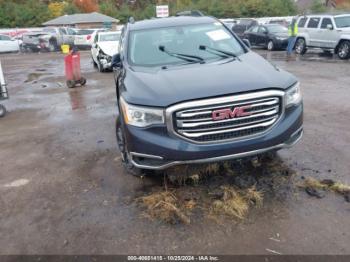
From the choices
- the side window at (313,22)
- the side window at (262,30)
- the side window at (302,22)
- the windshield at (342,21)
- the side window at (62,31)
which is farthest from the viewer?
the side window at (62,31)

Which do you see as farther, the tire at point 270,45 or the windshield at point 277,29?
the windshield at point 277,29

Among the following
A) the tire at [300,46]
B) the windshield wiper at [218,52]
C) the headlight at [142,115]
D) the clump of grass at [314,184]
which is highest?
the windshield wiper at [218,52]

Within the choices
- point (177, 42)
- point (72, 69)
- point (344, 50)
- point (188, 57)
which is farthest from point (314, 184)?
point (344, 50)

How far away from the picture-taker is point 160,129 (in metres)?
3.75

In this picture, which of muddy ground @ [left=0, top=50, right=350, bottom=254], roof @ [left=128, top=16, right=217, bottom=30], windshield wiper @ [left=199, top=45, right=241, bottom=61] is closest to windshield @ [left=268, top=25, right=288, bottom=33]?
muddy ground @ [left=0, top=50, right=350, bottom=254]

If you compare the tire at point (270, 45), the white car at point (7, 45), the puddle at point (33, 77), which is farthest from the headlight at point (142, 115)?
the white car at point (7, 45)

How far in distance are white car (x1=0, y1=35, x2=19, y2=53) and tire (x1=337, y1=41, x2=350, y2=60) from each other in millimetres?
24645

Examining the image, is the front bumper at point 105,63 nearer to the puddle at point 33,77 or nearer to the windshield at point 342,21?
the puddle at point 33,77

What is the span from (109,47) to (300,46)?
9682 millimetres

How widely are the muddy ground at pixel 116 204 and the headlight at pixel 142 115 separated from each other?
914 mm

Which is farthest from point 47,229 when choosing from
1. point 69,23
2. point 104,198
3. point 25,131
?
point 69,23

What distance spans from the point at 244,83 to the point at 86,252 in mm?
2177

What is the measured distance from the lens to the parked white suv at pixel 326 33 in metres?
16.1

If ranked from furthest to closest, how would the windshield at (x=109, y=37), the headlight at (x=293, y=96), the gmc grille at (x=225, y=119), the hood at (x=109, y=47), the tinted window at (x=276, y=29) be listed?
the tinted window at (x=276, y=29), the windshield at (x=109, y=37), the hood at (x=109, y=47), the headlight at (x=293, y=96), the gmc grille at (x=225, y=119)
